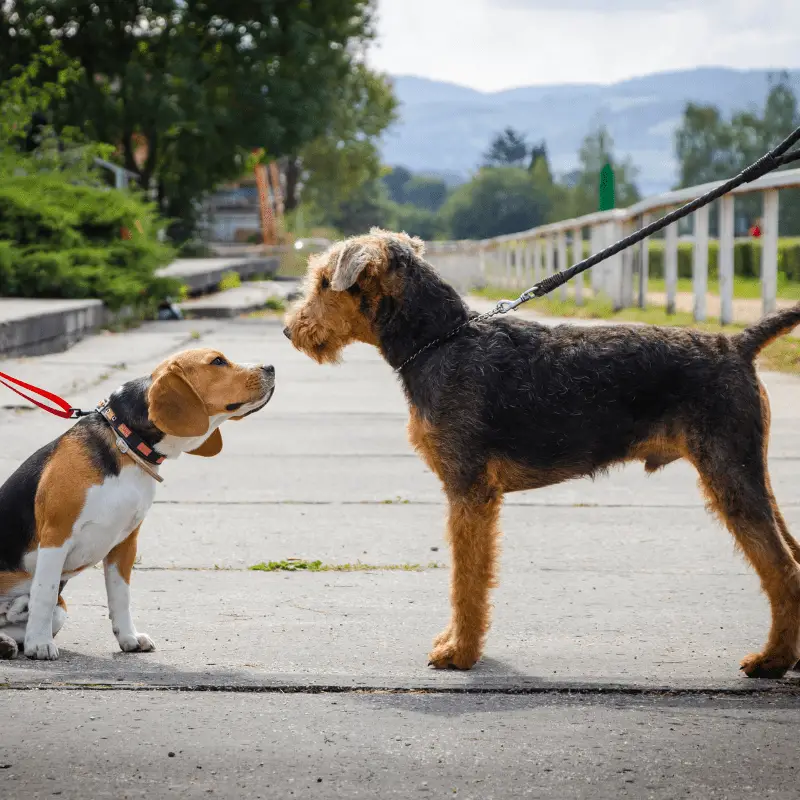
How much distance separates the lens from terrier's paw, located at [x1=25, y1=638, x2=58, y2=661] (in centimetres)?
428

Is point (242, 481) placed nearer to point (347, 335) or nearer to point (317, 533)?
point (317, 533)

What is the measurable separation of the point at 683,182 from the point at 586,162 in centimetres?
2152

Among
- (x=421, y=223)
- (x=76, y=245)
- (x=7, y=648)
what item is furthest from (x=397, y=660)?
(x=421, y=223)

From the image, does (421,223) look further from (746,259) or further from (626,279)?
(626,279)

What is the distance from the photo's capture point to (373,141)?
202 feet

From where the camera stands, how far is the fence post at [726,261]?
13.6 metres

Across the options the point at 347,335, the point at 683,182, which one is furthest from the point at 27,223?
the point at 683,182

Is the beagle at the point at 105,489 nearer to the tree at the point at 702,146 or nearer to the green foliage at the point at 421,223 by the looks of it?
the tree at the point at 702,146

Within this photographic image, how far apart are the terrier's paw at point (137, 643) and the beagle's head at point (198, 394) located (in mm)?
674

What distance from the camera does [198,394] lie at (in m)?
4.49

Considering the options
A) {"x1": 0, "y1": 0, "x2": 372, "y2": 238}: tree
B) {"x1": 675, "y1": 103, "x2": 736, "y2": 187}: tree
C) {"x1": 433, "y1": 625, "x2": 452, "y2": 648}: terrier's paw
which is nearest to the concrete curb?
{"x1": 433, "y1": 625, "x2": 452, "y2": 648}: terrier's paw

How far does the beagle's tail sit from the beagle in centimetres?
175

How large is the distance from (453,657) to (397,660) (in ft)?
0.66

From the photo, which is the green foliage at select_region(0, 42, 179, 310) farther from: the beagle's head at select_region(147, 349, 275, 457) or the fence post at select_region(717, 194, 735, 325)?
the beagle's head at select_region(147, 349, 275, 457)
